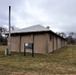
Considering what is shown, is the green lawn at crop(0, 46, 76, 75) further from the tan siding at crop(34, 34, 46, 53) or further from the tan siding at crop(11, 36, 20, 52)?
the tan siding at crop(11, 36, 20, 52)

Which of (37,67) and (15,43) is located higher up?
(15,43)

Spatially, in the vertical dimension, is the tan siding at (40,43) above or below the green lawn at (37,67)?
above

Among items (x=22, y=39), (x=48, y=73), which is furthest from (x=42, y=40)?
(x=48, y=73)

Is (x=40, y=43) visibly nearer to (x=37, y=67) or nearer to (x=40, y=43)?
(x=40, y=43)

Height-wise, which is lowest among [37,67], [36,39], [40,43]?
[37,67]

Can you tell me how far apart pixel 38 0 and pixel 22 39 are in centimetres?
518

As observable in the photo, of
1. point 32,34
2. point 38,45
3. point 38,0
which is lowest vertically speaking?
point 38,45

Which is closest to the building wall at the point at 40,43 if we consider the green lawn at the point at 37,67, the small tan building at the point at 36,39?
the small tan building at the point at 36,39

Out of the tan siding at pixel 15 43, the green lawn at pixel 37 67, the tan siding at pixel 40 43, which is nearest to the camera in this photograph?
the green lawn at pixel 37 67

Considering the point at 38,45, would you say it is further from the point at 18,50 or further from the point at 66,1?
the point at 66,1

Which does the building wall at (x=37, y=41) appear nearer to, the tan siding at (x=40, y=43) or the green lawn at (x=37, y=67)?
the tan siding at (x=40, y=43)

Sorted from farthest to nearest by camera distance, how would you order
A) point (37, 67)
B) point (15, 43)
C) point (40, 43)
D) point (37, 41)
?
point (15, 43), point (37, 41), point (40, 43), point (37, 67)

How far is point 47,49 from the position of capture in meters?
15.9

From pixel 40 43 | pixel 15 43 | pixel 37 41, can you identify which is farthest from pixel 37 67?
pixel 15 43
